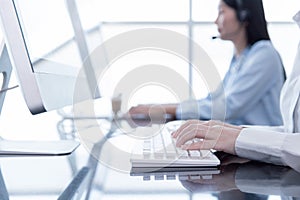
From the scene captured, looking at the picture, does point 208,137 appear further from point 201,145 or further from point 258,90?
point 258,90

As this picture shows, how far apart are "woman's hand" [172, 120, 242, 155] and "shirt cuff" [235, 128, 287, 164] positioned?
0.05 feet

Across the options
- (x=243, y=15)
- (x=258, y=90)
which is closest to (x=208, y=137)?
(x=258, y=90)

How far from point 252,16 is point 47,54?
1117mm

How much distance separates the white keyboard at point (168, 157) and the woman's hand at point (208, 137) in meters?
0.02

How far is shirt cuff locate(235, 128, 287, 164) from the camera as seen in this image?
82 cm

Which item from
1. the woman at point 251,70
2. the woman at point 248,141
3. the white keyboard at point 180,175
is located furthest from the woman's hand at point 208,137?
the woman at point 251,70

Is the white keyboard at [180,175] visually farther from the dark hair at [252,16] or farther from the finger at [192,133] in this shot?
the dark hair at [252,16]

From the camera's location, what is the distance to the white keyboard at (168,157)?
775mm

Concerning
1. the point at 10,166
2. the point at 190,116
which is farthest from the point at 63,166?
the point at 190,116

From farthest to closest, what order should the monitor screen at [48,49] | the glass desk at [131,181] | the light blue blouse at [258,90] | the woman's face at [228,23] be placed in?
the woman's face at [228,23]
the light blue blouse at [258,90]
the monitor screen at [48,49]
the glass desk at [131,181]

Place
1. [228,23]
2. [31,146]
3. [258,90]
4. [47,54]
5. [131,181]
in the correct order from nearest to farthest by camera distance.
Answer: [131,181] < [47,54] < [31,146] < [258,90] < [228,23]

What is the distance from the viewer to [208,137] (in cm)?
89

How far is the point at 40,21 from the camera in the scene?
809mm

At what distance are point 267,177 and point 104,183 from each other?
277mm
